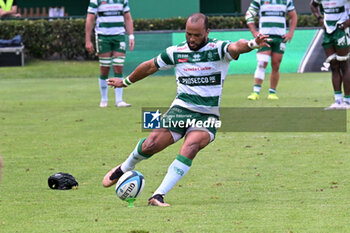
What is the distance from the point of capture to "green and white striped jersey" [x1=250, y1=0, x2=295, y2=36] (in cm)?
1692

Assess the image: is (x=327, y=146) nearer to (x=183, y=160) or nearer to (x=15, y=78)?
(x=183, y=160)

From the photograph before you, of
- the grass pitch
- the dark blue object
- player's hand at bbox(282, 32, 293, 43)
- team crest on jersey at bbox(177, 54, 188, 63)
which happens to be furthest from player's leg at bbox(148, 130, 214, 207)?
the dark blue object

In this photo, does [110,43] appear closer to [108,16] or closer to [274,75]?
[108,16]

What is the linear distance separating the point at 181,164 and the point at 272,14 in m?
10.0

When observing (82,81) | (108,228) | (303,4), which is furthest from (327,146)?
(303,4)

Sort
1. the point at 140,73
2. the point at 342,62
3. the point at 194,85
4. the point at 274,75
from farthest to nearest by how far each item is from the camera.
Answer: the point at 274,75, the point at 342,62, the point at 140,73, the point at 194,85

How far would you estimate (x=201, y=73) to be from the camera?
793 centimetres

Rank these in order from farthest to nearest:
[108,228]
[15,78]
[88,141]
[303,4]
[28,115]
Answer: [303,4] → [15,78] → [28,115] → [88,141] → [108,228]

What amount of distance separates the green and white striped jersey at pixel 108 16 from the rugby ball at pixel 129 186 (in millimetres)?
8753

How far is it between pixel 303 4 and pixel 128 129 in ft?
77.1

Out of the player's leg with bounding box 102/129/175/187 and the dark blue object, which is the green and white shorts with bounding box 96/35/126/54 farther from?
the dark blue object

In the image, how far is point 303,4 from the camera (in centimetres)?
3503

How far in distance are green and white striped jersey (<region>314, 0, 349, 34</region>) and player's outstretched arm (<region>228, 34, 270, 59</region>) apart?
24.5 ft

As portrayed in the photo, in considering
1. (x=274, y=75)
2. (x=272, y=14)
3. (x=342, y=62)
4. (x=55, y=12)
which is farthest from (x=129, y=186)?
(x=55, y=12)
